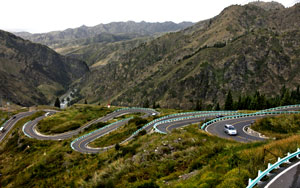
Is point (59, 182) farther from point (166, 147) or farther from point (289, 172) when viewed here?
point (289, 172)

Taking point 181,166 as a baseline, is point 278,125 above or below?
below

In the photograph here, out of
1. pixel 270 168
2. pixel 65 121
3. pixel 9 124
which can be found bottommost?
pixel 9 124

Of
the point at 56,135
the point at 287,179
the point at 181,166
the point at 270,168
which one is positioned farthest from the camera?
the point at 56,135

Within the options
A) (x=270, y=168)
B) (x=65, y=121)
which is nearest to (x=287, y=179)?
(x=270, y=168)

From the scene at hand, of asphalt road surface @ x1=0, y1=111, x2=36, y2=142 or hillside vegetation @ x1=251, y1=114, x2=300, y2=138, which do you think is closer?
hillside vegetation @ x1=251, y1=114, x2=300, y2=138

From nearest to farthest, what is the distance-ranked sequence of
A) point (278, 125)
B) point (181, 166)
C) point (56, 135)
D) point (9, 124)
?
point (181, 166)
point (278, 125)
point (56, 135)
point (9, 124)

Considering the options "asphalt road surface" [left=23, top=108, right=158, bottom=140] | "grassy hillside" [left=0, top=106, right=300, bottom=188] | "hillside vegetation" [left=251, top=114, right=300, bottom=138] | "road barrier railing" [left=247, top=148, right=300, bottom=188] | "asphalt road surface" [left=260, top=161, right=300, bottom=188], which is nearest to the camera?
"road barrier railing" [left=247, top=148, right=300, bottom=188]

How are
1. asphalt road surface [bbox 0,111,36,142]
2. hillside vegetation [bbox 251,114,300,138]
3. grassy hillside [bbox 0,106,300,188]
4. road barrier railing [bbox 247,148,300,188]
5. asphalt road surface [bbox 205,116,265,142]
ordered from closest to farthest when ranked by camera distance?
road barrier railing [bbox 247,148,300,188] → grassy hillside [bbox 0,106,300,188] → asphalt road surface [bbox 205,116,265,142] → hillside vegetation [bbox 251,114,300,138] → asphalt road surface [bbox 0,111,36,142]

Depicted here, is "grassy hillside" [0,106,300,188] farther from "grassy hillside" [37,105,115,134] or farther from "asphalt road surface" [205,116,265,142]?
"grassy hillside" [37,105,115,134]

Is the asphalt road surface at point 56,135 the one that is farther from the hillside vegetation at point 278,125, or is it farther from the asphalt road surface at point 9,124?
the hillside vegetation at point 278,125

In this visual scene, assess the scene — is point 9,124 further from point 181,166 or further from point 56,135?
point 181,166

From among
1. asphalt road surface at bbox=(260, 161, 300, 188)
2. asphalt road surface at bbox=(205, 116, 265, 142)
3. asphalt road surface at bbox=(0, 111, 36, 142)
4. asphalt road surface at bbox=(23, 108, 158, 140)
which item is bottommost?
asphalt road surface at bbox=(0, 111, 36, 142)

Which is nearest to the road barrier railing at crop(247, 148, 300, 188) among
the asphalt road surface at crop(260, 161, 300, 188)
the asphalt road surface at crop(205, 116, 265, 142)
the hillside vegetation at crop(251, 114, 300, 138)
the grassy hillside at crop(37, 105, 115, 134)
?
the asphalt road surface at crop(260, 161, 300, 188)
